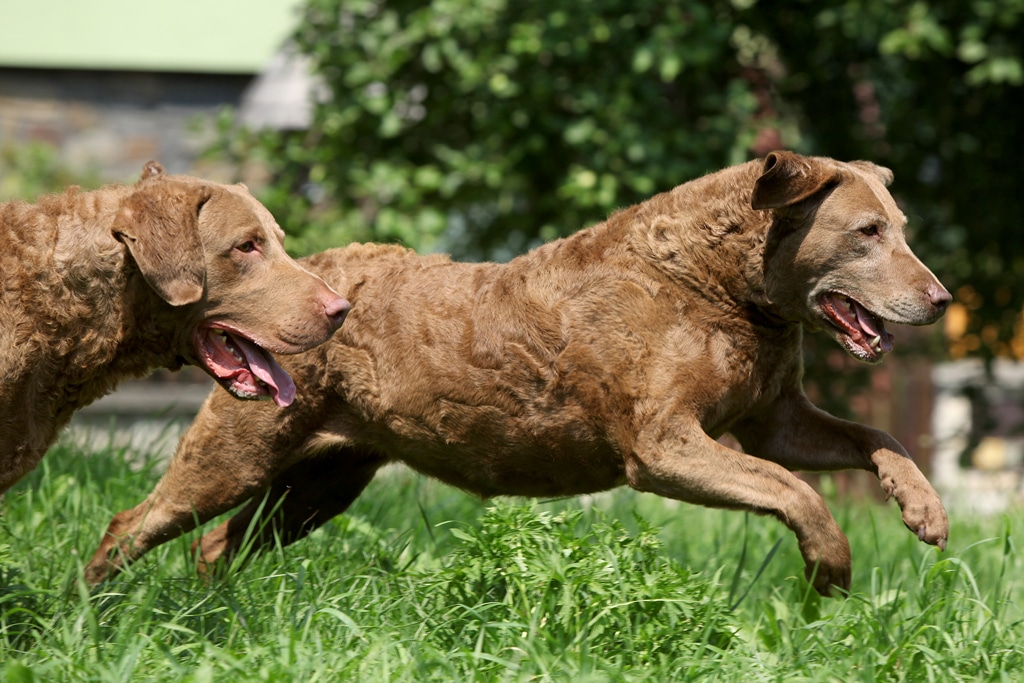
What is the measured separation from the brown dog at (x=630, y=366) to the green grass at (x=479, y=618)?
10.0 inches

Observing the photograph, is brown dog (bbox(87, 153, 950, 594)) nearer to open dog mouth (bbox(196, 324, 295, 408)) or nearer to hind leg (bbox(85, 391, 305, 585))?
hind leg (bbox(85, 391, 305, 585))

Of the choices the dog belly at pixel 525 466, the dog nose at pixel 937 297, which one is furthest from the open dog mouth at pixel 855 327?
the dog belly at pixel 525 466

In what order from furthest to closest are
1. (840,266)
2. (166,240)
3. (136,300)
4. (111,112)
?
(111,112)
(840,266)
(136,300)
(166,240)

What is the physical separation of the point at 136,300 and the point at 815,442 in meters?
2.39

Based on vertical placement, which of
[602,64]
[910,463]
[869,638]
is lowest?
[869,638]

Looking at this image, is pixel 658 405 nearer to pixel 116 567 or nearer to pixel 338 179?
pixel 116 567

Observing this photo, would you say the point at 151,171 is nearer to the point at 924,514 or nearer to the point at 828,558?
the point at 828,558

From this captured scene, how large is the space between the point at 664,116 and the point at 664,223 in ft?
10.5

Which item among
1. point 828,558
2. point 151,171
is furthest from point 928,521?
point 151,171

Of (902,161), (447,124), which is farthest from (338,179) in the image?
(902,161)

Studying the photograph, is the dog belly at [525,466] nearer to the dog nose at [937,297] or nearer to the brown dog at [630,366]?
the brown dog at [630,366]

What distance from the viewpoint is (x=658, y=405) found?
4.19 m

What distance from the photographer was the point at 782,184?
4160 mm

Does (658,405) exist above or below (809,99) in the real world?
below
